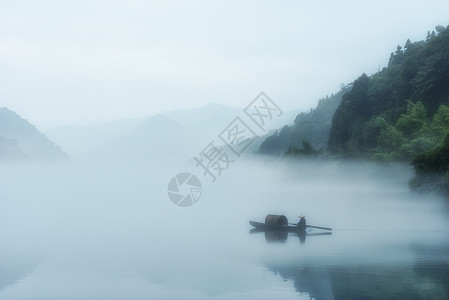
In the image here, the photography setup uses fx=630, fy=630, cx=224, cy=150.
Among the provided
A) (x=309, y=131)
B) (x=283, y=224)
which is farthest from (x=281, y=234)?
(x=309, y=131)

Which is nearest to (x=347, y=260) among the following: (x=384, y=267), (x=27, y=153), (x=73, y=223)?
(x=384, y=267)

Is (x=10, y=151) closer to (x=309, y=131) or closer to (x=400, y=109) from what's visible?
(x=309, y=131)

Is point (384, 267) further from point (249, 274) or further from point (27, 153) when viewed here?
point (27, 153)

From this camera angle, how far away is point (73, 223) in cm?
3959

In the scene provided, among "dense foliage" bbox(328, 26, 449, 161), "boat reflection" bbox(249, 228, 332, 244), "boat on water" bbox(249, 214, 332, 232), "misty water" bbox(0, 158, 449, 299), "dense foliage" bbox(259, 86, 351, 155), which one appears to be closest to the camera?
"misty water" bbox(0, 158, 449, 299)

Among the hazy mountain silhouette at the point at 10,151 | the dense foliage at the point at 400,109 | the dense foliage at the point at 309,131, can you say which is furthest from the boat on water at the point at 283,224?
the hazy mountain silhouette at the point at 10,151

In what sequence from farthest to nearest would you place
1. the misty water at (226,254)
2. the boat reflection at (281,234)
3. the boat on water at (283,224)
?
the boat on water at (283,224) < the boat reflection at (281,234) < the misty water at (226,254)

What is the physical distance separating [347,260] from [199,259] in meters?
5.49

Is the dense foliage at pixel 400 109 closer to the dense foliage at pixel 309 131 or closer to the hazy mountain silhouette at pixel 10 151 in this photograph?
the dense foliage at pixel 309 131

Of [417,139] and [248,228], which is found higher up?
[417,139]

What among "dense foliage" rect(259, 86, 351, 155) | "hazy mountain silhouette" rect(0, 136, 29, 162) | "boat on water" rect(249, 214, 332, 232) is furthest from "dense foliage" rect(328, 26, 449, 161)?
"hazy mountain silhouette" rect(0, 136, 29, 162)

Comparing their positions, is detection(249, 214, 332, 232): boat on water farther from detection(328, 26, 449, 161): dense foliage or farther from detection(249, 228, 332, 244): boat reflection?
detection(328, 26, 449, 161): dense foliage

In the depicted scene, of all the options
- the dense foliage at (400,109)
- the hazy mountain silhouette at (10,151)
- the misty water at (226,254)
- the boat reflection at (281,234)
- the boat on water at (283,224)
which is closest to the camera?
the misty water at (226,254)

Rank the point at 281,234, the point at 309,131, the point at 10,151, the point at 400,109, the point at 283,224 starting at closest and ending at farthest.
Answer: the point at 281,234
the point at 283,224
the point at 400,109
the point at 309,131
the point at 10,151
